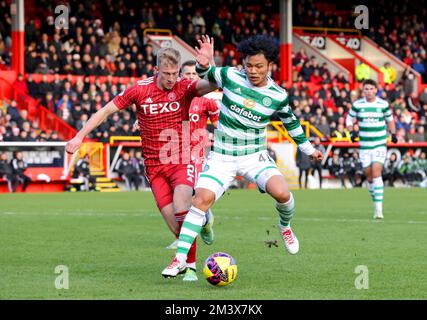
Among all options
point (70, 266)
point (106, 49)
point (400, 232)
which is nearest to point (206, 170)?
point (70, 266)

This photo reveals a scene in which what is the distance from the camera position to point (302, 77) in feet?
136

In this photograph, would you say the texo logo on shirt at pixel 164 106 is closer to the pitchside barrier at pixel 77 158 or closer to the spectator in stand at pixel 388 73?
the pitchside barrier at pixel 77 158

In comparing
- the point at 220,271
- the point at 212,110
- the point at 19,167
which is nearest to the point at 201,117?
the point at 212,110

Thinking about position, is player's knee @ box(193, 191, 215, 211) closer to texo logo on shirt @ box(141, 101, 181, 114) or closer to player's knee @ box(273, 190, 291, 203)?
player's knee @ box(273, 190, 291, 203)

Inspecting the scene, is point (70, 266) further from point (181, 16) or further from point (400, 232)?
point (181, 16)

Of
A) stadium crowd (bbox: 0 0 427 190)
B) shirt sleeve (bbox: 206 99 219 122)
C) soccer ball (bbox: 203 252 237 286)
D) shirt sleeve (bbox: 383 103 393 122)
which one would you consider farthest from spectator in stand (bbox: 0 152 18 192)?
soccer ball (bbox: 203 252 237 286)

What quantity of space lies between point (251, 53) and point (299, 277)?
215 cm

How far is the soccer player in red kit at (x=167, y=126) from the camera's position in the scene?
10.2 metres

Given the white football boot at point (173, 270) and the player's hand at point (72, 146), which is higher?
the player's hand at point (72, 146)

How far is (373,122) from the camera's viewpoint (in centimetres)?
1886

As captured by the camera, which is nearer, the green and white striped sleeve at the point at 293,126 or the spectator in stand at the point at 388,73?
the green and white striped sleeve at the point at 293,126

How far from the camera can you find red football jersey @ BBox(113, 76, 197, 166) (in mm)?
10391

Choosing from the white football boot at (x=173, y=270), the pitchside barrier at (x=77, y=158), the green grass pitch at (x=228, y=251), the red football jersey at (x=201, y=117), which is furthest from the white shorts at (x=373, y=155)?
the pitchside barrier at (x=77, y=158)

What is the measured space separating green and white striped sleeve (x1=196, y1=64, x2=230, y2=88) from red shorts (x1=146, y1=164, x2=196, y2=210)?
3.55 ft
